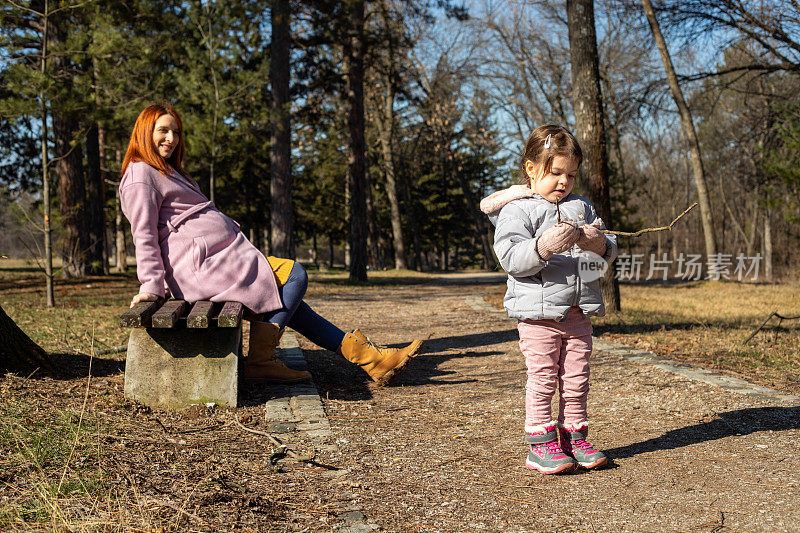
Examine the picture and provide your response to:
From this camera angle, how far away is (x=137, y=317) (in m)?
3.28

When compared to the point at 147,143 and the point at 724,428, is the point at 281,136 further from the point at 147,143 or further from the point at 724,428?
the point at 724,428

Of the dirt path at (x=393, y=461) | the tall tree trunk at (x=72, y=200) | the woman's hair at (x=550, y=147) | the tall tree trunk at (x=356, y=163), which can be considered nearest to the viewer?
the dirt path at (x=393, y=461)

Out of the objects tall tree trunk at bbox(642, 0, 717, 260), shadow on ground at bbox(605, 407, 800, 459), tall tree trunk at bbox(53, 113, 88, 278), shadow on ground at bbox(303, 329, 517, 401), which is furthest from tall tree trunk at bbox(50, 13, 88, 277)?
tall tree trunk at bbox(642, 0, 717, 260)

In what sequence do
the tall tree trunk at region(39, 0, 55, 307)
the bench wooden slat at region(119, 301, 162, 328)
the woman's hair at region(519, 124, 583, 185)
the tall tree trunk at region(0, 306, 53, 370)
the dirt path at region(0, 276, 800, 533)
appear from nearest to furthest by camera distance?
the dirt path at region(0, 276, 800, 533), the woman's hair at region(519, 124, 583, 185), the bench wooden slat at region(119, 301, 162, 328), the tall tree trunk at region(0, 306, 53, 370), the tall tree trunk at region(39, 0, 55, 307)

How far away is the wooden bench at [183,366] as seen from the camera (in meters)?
3.78

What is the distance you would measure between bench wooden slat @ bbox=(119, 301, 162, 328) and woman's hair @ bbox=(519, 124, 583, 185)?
6.80 ft

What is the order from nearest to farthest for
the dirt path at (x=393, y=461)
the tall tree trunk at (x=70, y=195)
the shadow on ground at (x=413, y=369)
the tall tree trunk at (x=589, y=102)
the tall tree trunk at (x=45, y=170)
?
1. the dirt path at (x=393, y=461)
2. the shadow on ground at (x=413, y=369)
3. the tall tree trunk at (x=45, y=170)
4. the tall tree trunk at (x=589, y=102)
5. the tall tree trunk at (x=70, y=195)

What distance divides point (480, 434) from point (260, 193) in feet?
106

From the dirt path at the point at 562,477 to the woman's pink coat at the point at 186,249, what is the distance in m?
0.93

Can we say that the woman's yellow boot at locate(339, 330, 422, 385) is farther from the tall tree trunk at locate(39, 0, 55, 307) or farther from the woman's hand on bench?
the tall tree trunk at locate(39, 0, 55, 307)

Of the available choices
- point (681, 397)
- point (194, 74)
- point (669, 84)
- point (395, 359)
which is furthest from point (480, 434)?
point (669, 84)

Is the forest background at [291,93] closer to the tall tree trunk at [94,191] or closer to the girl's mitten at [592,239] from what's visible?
the tall tree trunk at [94,191]

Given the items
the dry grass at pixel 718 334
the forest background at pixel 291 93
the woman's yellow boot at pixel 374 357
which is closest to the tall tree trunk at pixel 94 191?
the forest background at pixel 291 93

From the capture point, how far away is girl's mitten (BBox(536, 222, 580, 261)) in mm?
2639
